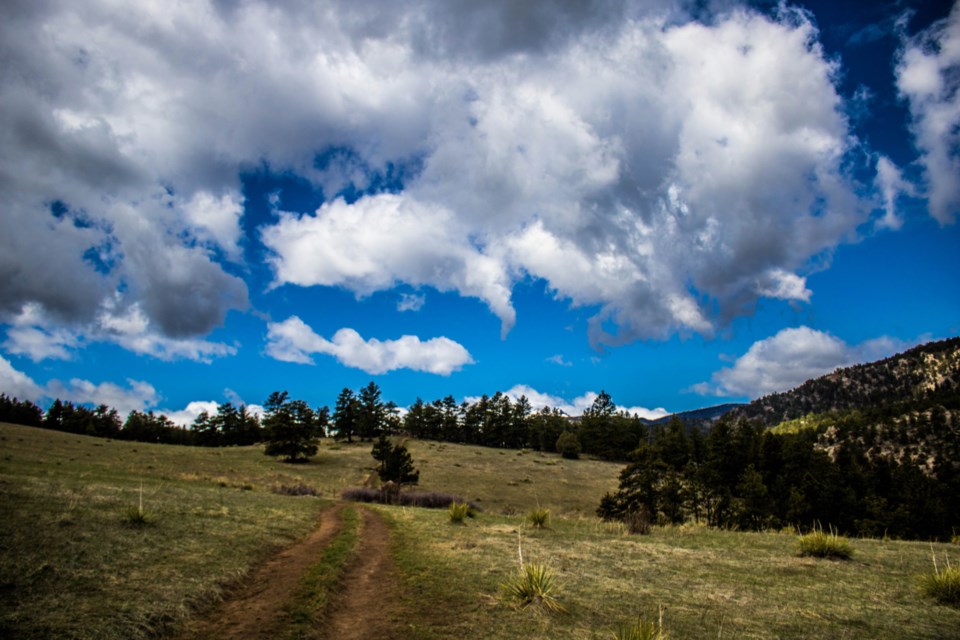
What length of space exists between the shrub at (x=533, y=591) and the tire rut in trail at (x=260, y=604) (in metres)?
4.17

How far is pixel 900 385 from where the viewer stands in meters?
194

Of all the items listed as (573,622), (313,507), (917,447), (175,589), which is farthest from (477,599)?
(917,447)

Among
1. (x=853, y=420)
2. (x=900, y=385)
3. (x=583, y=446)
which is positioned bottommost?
(x=583, y=446)

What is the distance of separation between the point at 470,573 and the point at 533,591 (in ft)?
9.01

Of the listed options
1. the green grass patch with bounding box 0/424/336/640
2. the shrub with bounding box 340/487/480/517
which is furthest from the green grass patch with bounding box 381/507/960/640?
the shrub with bounding box 340/487/480/517

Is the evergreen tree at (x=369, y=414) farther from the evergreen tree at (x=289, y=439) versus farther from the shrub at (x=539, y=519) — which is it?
the shrub at (x=539, y=519)

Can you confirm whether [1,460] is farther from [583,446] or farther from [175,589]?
[583,446]

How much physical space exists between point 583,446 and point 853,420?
74.9 metres

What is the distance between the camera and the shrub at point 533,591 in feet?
26.4

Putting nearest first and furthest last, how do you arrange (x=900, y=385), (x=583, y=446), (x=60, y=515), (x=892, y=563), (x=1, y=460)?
(x=60, y=515)
(x=892, y=563)
(x=1, y=460)
(x=583, y=446)
(x=900, y=385)

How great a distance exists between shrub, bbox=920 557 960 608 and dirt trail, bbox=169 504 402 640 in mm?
10366

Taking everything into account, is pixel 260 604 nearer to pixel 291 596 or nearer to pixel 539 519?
pixel 291 596

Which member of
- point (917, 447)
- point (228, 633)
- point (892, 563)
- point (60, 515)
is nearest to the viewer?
point (228, 633)

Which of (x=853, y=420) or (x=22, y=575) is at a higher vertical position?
(x=853, y=420)
